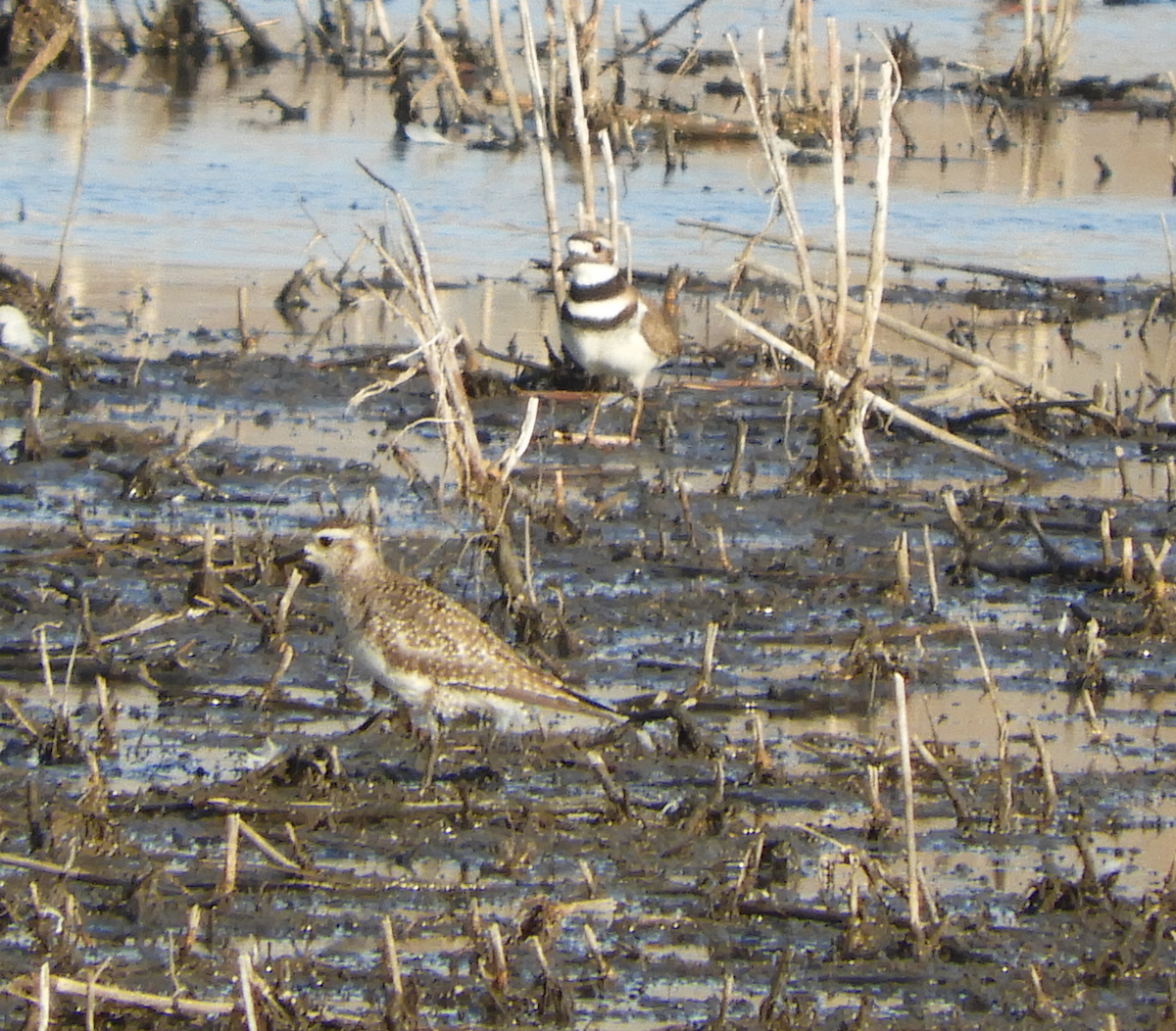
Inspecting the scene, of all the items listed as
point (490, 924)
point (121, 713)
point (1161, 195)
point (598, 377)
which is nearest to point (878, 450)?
point (598, 377)

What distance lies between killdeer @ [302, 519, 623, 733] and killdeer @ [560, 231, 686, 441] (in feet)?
10.6

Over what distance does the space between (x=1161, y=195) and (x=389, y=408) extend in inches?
308

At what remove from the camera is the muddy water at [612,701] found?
416 centimetres

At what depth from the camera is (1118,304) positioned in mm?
11453

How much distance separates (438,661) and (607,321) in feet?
11.8

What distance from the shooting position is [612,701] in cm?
565

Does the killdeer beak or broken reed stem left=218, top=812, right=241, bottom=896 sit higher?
broken reed stem left=218, top=812, right=241, bottom=896

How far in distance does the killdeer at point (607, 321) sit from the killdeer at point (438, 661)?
10.6 feet

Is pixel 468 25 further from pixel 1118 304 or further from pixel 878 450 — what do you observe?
pixel 878 450

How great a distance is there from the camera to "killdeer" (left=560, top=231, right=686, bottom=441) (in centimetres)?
874

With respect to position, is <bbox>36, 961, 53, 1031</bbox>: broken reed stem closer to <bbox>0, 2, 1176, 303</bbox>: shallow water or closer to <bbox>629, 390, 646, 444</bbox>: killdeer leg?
<bbox>629, 390, 646, 444</bbox>: killdeer leg

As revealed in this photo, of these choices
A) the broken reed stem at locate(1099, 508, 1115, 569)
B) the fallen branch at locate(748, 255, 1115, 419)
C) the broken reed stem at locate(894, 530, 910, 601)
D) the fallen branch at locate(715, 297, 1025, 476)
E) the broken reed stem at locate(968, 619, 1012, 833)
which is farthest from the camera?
the fallen branch at locate(748, 255, 1115, 419)

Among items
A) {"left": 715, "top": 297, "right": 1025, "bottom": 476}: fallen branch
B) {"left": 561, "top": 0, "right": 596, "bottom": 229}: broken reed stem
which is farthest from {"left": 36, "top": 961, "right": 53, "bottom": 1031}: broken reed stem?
{"left": 561, "top": 0, "right": 596, "bottom": 229}: broken reed stem

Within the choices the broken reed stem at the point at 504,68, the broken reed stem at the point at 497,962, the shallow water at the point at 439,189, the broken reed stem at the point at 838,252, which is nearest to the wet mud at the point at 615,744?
the broken reed stem at the point at 497,962
